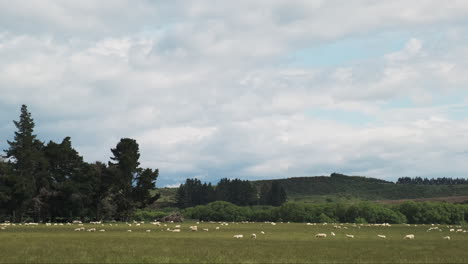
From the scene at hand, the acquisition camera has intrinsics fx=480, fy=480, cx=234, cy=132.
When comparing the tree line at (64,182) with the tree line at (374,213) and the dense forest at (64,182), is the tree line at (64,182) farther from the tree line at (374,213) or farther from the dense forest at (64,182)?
the tree line at (374,213)

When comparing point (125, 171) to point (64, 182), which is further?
point (125, 171)

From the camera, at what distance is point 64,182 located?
9150 cm

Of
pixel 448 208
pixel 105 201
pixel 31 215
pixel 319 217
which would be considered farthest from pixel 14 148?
pixel 448 208

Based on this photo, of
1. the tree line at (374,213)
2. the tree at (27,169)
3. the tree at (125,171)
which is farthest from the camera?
the tree line at (374,213)

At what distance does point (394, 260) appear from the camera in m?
24.3

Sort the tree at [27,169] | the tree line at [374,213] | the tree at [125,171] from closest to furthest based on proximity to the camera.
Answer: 1. the tree at [27,169]
2. the tree at [125,171]
3. the tree line at [374,213]

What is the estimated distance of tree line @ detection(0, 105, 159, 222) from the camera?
87000 mm

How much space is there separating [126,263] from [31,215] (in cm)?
8110

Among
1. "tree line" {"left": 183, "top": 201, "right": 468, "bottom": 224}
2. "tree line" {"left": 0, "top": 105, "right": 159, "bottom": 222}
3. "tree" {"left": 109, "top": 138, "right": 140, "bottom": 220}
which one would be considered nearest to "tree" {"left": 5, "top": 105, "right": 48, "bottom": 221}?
"tree line" {"left": 0, "top": 105, "right": 159, "bottom": 222}

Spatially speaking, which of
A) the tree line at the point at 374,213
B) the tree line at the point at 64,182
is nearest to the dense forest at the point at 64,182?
the tree line at the point at 64,182

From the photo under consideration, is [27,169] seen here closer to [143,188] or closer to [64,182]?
[64,182]

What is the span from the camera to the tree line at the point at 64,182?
3425 inches

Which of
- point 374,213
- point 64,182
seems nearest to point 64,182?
point 64,182

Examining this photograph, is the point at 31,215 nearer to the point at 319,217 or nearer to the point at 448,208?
the point at 319,217
